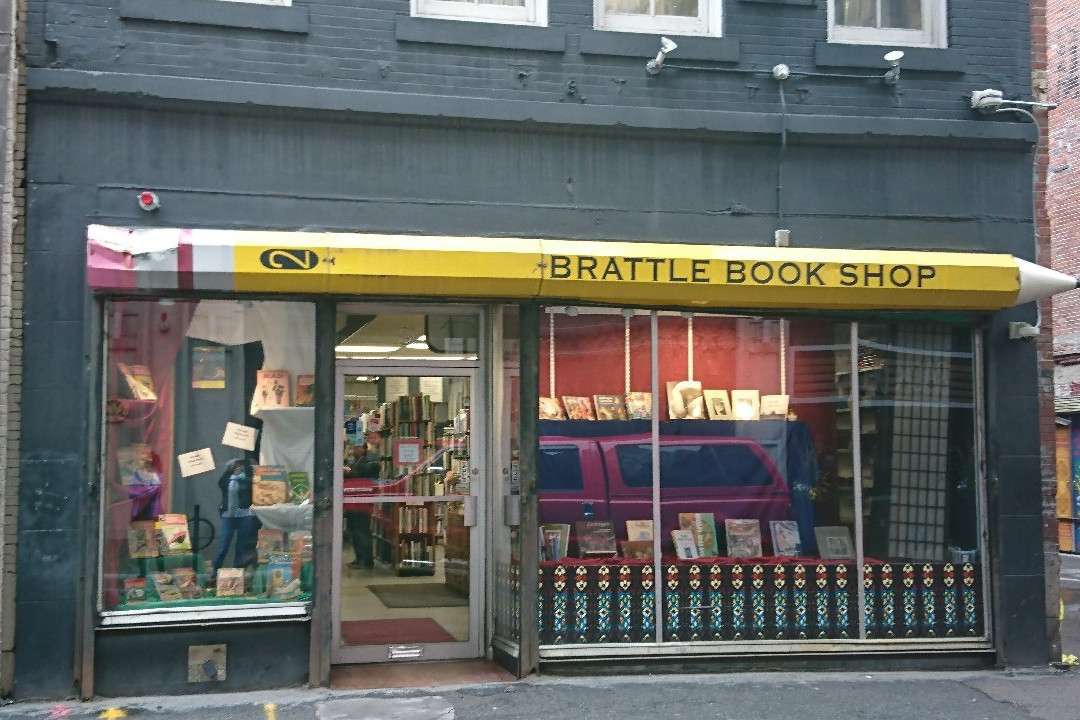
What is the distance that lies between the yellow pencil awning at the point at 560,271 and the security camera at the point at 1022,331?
297mm

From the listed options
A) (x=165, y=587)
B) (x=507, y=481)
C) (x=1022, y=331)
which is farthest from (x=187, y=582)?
(x=1022, y=331)

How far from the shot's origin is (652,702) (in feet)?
23.5

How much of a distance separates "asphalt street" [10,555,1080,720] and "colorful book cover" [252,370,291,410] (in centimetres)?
189

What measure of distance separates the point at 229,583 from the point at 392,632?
1395 millimetres

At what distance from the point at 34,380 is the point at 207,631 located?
194 cm

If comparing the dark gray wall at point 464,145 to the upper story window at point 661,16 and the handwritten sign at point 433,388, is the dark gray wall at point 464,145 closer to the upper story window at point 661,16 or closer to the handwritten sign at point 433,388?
the upper story window at point 661,16

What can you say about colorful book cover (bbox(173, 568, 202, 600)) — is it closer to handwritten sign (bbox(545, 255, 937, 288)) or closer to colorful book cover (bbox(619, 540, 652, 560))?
colorful book cover (bbox(619, 540, 652, 560))

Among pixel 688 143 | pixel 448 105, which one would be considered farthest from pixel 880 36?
pixel 448 105

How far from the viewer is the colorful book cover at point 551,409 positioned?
316 inches

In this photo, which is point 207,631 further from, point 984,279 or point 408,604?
point 984,279

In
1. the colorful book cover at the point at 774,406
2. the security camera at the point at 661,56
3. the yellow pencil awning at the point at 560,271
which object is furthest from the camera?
the colorful book cover at the point at 774,406

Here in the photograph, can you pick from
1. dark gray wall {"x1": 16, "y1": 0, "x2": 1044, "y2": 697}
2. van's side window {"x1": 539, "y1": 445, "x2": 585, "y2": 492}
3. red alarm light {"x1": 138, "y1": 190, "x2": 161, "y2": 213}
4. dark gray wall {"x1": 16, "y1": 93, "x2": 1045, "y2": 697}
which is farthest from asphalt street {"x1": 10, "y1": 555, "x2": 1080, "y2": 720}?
red alarm light {"x1": 138, "y1": 190, "x2": 161, "y2": 213}

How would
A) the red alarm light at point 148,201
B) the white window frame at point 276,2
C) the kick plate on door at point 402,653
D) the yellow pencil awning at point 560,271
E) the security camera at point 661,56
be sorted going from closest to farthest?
the yellow pencil awning at point 560,271, the red alarm light at point 148,201, the white window frame at point 276,2, the security camera at point 661,56, the kick plate on door at point 402,653

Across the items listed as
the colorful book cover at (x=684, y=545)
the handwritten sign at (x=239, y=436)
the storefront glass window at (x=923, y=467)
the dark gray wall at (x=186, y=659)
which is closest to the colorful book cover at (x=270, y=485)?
the handwritten sign at (x=239, y=436)
